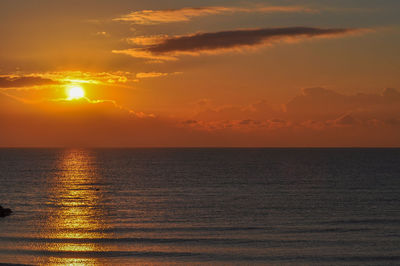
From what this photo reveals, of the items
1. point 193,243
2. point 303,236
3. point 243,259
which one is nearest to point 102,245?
point 193,243

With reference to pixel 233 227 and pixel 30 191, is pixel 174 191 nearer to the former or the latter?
pixel 30 191

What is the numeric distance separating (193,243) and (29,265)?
15.7 m

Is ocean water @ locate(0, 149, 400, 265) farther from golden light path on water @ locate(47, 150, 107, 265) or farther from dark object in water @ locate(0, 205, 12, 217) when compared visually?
dark object in water @ locate(0, 205, 12, 217)

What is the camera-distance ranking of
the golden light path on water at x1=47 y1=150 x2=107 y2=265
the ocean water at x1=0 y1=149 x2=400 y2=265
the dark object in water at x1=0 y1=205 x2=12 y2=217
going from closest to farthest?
the ocean water at x1=0 y1=149 x2=400 y2=265, the golden light path on water at x1=47 y1=150 x2=107 y2=265, the dark object in water at x1=0 y1=205 x2=12 y2=217

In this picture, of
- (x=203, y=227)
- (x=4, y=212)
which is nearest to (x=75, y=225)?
(x=4, y=212)

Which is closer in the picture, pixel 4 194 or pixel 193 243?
pixel 193 243

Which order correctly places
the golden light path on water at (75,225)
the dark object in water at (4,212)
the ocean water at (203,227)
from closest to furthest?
1. the ocean water at (203,227)
2. the golden light path on water at (75,225)
3. the dark object in water at (4,212)

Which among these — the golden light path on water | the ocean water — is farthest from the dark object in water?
the golden light path on water

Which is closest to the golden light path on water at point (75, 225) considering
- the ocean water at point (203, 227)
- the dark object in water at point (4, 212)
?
the ocean water at point (203, 227)

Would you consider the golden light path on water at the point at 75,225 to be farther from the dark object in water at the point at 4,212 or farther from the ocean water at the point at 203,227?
the dark object in water at the point at 4,212

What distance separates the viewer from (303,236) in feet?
170

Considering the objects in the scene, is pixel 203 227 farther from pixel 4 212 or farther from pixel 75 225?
pixel 4 212

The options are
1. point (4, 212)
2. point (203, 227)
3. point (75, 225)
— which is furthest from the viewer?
Result: point (4, 212)

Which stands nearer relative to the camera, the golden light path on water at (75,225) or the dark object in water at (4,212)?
the golden light path on water at (75,225)
